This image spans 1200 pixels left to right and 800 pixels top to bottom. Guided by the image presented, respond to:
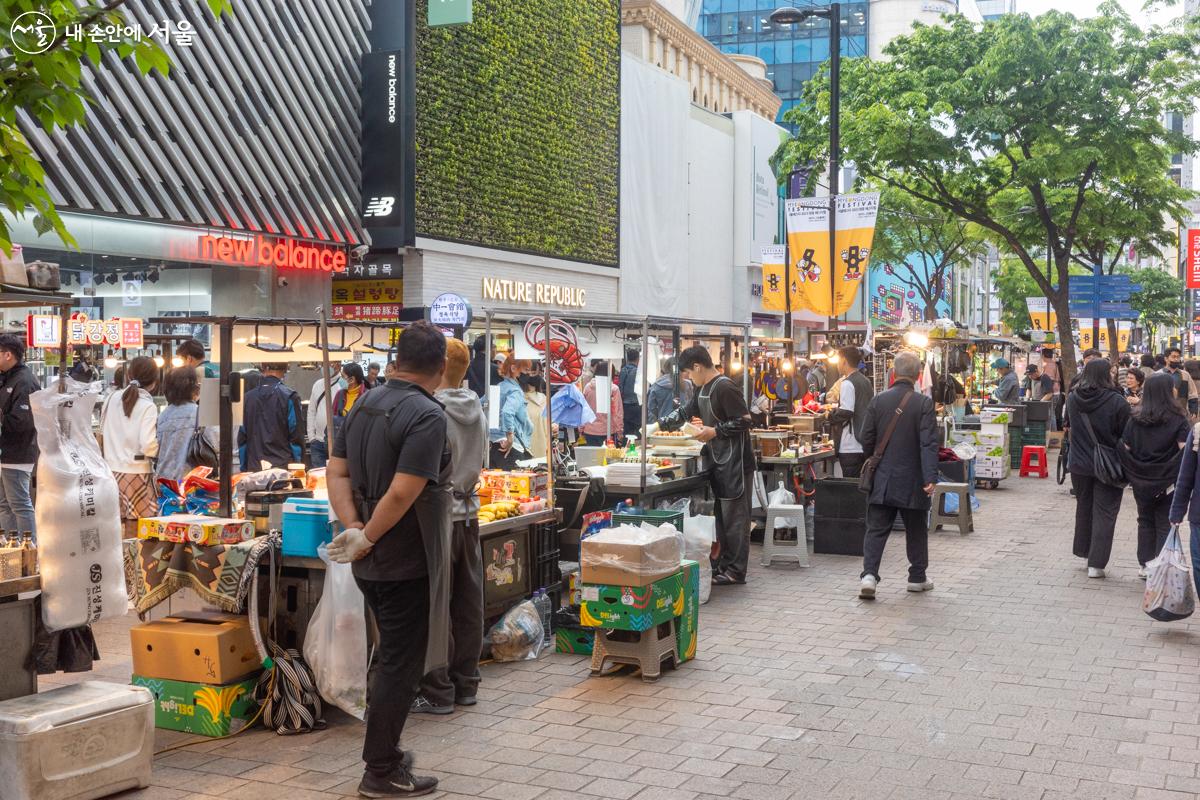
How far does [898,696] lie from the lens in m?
6.88

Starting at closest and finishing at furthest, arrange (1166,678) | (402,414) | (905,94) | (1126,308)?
(402,414) < (1166,678) < (905,94) < (1126,308)

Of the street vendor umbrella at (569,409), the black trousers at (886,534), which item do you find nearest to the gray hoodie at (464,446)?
the black trousers at (886,534)

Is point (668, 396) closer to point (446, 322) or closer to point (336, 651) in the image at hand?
point (446, 322)

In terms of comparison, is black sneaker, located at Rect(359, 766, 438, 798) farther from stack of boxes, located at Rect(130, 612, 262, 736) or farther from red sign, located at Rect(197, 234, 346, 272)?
red sign, located at Rect(197, 234, 346, 272)

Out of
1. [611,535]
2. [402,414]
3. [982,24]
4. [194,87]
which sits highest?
[982,24]

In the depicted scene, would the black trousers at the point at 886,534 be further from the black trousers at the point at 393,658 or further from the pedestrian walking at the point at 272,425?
the pedestrian walking at the point at 272,425

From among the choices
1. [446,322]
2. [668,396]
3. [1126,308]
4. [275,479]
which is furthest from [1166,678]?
[1126,308]

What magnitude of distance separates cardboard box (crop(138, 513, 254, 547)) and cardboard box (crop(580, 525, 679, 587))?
6.56 ft

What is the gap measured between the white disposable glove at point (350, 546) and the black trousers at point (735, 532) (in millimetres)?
5546

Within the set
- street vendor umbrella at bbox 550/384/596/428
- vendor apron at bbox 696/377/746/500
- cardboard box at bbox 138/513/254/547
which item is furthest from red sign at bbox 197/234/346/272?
cardboard box at bbox 138/513/254/547

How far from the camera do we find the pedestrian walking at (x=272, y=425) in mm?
11938

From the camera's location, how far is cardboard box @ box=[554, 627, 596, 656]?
780cm

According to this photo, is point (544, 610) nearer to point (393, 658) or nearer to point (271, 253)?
point (393, 658)

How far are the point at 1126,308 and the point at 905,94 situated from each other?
61.1 ft
